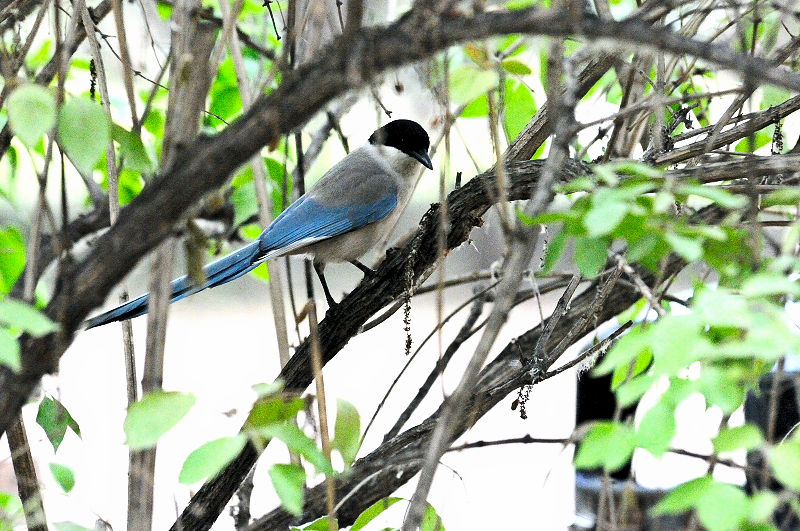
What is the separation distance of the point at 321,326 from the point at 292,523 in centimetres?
49

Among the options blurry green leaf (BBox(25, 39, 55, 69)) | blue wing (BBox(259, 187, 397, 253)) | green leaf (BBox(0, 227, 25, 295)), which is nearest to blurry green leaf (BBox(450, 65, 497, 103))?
green leaf (BBox(0, 227, 25, 295))

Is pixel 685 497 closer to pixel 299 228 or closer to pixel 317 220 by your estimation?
pixel 299 228

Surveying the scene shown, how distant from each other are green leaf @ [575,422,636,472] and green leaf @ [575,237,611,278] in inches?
7.6

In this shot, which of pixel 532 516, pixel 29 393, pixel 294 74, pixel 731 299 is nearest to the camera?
pixel 731 299

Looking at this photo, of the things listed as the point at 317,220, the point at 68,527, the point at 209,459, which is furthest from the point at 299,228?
the point at 209,459

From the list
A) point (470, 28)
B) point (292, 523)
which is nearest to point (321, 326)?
point (292, 523)

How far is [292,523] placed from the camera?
1765 millimetres

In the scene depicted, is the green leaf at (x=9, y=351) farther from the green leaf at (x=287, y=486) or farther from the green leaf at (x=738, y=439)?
the green leaf at (x=738, y=439)

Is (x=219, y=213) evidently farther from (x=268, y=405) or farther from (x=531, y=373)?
(x=268, y=405)

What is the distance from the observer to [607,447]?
865mm

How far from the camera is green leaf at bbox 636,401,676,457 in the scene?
2.74 ft

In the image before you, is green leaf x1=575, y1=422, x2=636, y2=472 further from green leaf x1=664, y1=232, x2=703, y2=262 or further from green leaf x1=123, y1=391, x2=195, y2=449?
green leaf x1=123, y1=391, x2=195, y2=449

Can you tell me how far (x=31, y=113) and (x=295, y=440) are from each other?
1.41 feet

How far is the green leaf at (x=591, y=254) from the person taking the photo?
1.02 metres
